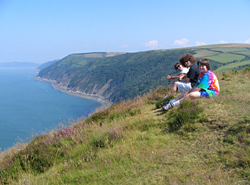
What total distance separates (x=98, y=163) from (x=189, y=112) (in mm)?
2492

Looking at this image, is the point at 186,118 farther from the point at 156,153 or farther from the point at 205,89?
the point at 205,89

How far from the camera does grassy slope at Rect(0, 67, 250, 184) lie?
2.85 meters

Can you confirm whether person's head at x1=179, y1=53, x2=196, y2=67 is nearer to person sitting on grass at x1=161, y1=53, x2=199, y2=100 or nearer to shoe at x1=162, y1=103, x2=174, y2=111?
person sitting on grass at x1=161, y1=53, x2=199, y2=100

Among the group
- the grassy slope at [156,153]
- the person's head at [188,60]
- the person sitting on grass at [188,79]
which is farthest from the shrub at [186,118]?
the person's head at [188,60]

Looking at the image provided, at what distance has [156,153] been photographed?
11.6 feet

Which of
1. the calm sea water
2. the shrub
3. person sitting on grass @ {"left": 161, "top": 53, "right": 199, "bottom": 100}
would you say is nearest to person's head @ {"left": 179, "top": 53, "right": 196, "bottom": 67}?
person sitting on grass @ {"left": 161, "top": 53, "right": 199, "bottom": 100}

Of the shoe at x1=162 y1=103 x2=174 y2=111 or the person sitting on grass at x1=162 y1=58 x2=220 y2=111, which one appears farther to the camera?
the shoe at x1=162 y1=103 x2=174 y2=111

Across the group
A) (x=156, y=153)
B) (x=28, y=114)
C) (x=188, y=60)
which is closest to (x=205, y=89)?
(x=188, y=60)

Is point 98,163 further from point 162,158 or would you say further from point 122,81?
point 122,81

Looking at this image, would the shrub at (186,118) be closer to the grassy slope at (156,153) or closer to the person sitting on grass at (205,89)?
the grassy slope at (156,153)

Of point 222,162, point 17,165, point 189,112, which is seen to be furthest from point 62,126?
point 222,162

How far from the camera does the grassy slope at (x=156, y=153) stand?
2854 millimetres

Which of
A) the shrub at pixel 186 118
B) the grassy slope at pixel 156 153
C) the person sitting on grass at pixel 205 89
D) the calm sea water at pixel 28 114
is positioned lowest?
the calm sea water at pixel 28 114

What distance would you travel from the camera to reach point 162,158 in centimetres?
335
